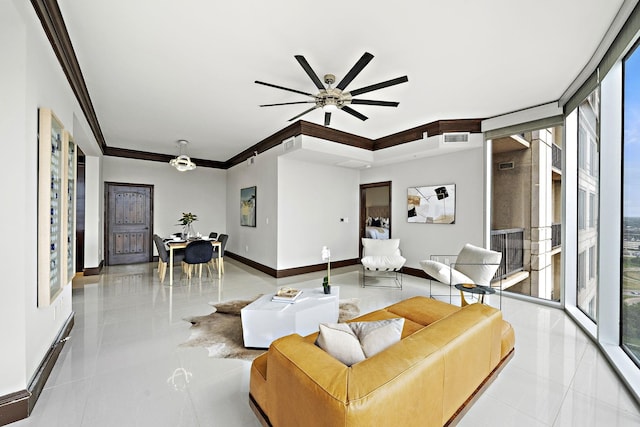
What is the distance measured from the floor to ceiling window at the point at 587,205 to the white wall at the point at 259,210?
4.47 meters

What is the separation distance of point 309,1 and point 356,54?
2.53 ft

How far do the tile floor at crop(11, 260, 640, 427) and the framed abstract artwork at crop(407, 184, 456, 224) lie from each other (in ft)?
6.33

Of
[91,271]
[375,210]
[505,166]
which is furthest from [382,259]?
[91,271]

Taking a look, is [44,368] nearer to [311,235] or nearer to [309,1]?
[309,1]

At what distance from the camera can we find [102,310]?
3580 millimetres

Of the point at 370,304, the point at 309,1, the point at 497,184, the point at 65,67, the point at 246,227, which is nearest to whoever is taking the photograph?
the point at 309,1

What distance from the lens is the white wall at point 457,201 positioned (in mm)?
4711

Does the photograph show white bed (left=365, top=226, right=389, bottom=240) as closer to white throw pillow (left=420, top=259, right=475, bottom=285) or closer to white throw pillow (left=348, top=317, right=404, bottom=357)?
white throw pillow (left=420, top=259, right=475, bottom=285)

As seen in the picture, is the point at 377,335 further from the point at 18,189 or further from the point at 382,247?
the point at 382,247

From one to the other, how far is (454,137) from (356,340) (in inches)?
168

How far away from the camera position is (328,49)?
8.63 ft

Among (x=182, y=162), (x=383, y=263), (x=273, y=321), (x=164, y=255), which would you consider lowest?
(x=273, y=321)

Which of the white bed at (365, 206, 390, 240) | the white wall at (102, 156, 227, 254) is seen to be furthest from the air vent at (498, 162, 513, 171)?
the white wall at (102, 156, 227, 254)

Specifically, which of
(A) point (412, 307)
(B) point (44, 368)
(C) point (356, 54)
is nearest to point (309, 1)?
(C) point (356, 54)
